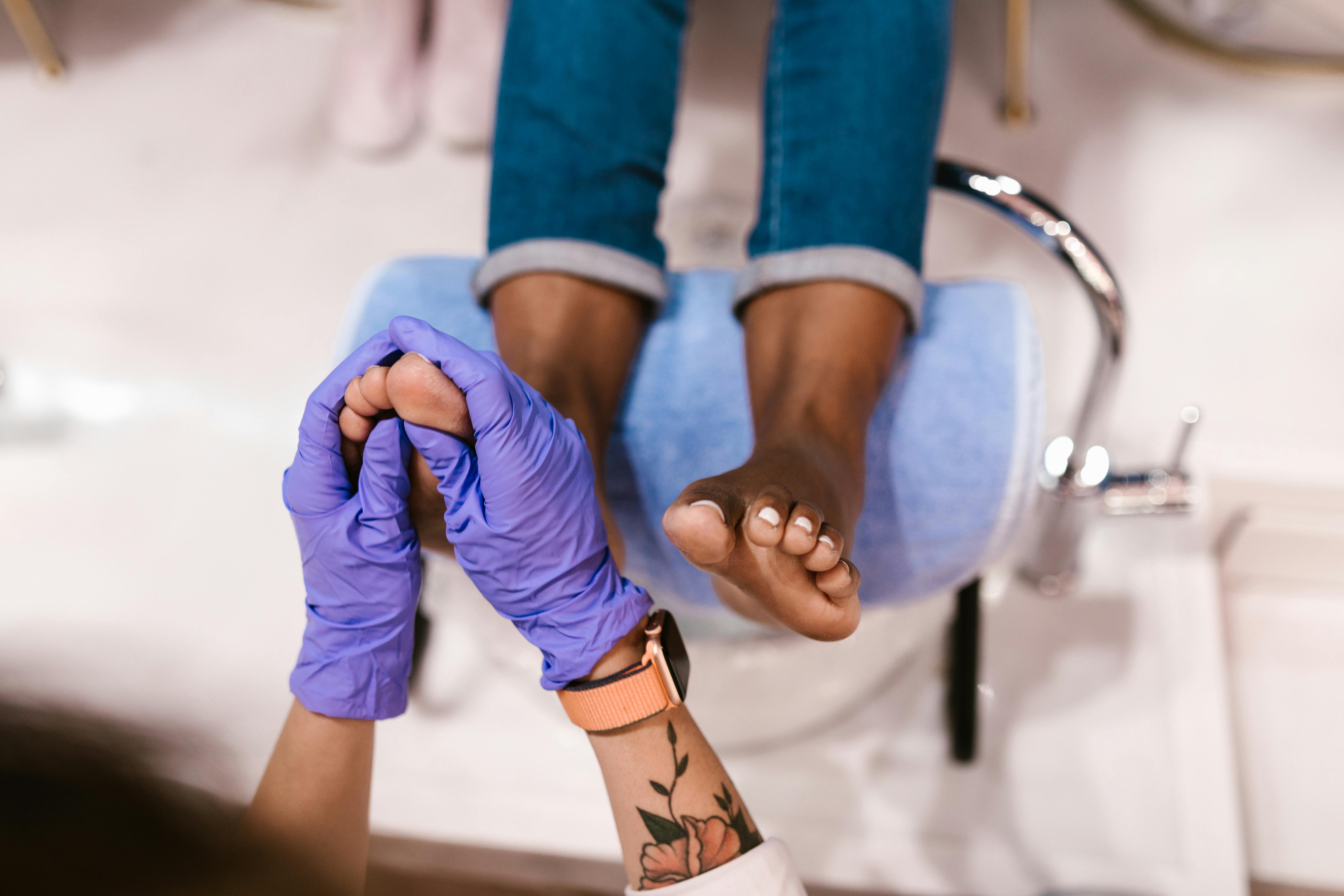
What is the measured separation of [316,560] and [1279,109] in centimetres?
142

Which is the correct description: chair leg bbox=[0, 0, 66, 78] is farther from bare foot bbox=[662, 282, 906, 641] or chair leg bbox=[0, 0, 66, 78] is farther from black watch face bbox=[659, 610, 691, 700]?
black watch face bbox=[659, 610, 691, 700]

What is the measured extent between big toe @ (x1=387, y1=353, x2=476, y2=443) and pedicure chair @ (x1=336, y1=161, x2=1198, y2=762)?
0.64ft

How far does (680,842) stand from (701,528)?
6.8 inches

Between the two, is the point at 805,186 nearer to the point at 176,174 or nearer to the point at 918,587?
the point at 918,587

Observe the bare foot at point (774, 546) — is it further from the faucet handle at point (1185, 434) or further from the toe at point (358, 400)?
the faucet handle at point (1185, 434)

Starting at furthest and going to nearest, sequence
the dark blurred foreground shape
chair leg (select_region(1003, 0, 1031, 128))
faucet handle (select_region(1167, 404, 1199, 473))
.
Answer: chair leg (select_region(1003, 0, 1031, 128))
faucet handle (select_region(1167, 404, 1199, 473))
the dark blurred foreground shape

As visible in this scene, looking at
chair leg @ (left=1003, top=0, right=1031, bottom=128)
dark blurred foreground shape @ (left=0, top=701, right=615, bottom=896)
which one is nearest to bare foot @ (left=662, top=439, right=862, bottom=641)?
dark blurred foreground shape @ (left=0, top=701, right=615, bottom=896)

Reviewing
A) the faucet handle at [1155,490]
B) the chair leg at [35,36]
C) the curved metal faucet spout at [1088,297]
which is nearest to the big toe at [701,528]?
the curved metal faucet spout at [1088,297]

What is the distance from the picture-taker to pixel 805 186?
642 millimetres

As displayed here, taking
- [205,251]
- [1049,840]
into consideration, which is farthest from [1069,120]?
[205,251]

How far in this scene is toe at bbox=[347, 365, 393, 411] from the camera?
453mm

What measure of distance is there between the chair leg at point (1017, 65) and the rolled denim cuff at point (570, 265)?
2.69 ft

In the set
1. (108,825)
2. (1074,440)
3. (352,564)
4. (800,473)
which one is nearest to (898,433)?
(800,473)

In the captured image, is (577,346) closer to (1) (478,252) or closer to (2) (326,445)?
(2) (326,445)
